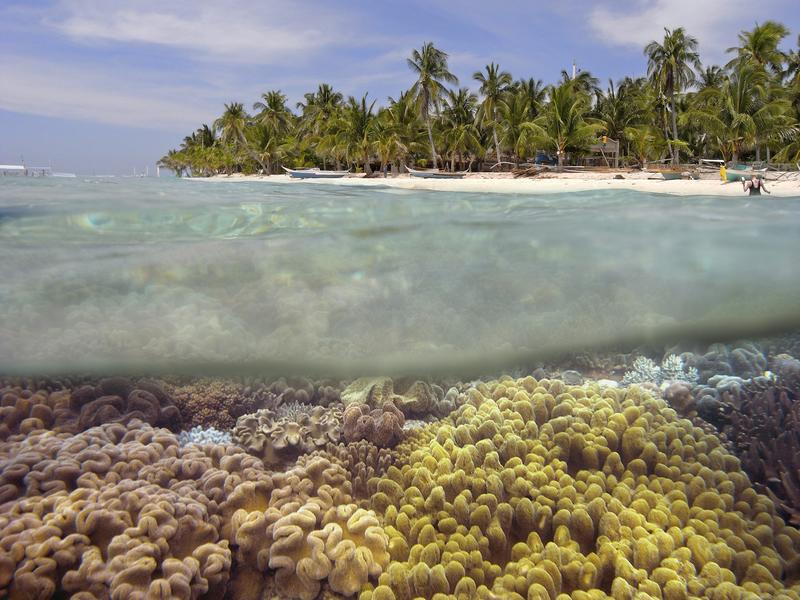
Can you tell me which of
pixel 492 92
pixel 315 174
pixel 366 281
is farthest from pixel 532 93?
pixel 366 281

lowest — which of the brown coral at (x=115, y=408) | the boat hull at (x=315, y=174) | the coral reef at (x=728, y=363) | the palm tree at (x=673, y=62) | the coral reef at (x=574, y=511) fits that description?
the coral reef at (x=574, y=511)

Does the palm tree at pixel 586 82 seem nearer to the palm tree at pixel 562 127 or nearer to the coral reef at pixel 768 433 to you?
the palm tree at pixel 562 127

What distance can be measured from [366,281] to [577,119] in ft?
107

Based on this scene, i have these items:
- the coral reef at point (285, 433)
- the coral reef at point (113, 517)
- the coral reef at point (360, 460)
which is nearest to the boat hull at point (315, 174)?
the coral reef at point (285, 433)

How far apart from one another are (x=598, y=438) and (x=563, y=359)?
3.40 meters

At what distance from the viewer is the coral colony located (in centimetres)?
308

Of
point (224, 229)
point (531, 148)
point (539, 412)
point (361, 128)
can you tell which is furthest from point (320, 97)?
point (539, 412)

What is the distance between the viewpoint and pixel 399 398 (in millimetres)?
5066

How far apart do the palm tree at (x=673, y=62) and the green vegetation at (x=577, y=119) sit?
81 mm

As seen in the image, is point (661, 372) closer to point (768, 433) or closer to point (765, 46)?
point (768, 433)

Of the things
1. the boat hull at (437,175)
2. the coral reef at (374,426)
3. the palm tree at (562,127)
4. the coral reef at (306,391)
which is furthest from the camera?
the boat hull at (437,175)

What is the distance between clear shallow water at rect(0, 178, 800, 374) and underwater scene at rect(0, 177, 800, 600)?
36 mm

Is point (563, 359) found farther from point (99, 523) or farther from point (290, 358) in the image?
point (99, 523)

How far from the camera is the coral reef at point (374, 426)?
14.1 ft
